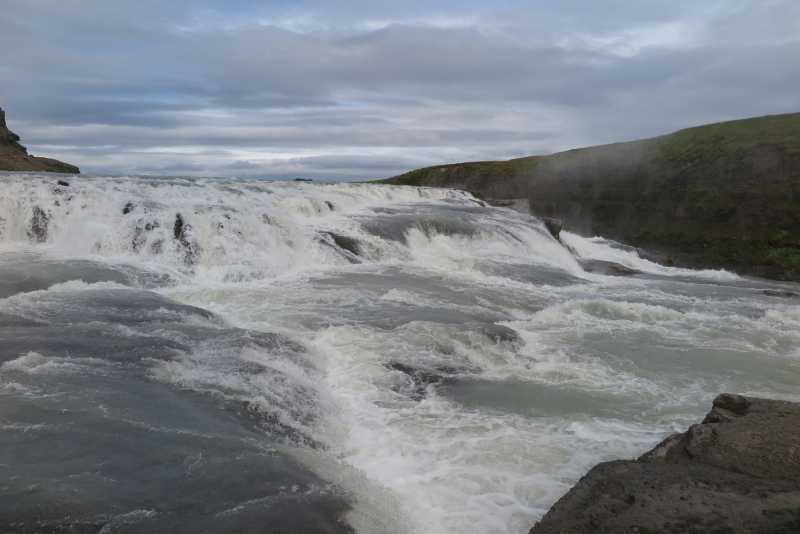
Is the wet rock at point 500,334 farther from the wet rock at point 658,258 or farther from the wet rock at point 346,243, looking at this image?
the wet rock at point 658,258

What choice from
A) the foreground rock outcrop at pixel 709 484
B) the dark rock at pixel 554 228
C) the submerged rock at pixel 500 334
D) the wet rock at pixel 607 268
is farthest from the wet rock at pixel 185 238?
the dark rock at pixel 554 228

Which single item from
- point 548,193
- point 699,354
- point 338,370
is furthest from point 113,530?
point 548,193

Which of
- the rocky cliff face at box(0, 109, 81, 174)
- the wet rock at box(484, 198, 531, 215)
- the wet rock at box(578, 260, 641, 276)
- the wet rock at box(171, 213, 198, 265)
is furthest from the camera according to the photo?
the rocky cliff face at box(0, 109, 81, 174)

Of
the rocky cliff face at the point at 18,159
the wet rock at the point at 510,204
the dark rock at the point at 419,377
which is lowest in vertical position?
the dark rock at the point at 419,377

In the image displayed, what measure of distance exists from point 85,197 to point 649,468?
1729cm

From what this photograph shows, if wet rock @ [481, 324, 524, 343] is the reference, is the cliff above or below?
above

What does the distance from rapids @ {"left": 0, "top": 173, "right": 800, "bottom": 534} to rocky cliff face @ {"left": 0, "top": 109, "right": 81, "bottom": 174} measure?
3233cm

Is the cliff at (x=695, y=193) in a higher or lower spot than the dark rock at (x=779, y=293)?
higher

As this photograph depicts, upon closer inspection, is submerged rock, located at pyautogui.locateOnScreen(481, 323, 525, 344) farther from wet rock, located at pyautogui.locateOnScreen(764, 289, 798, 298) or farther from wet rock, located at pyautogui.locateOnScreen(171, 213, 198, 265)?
wet rock, located at pyautogui.locateOnScreen(764, 289, 798, 298)

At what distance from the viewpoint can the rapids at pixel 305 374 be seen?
4199 mm

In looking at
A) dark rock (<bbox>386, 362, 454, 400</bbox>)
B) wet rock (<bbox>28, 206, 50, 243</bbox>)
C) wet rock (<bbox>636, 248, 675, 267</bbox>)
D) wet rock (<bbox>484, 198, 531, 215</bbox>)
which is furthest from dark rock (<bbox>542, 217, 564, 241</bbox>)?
wet rock (<bbox>28, 206, 50, 243</bbox>)

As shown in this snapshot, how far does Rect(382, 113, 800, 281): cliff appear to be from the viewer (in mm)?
31297

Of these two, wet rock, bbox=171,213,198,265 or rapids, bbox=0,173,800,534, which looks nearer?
rapids, bbox=0,173,800,534

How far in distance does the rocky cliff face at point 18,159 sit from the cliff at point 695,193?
41.4m
